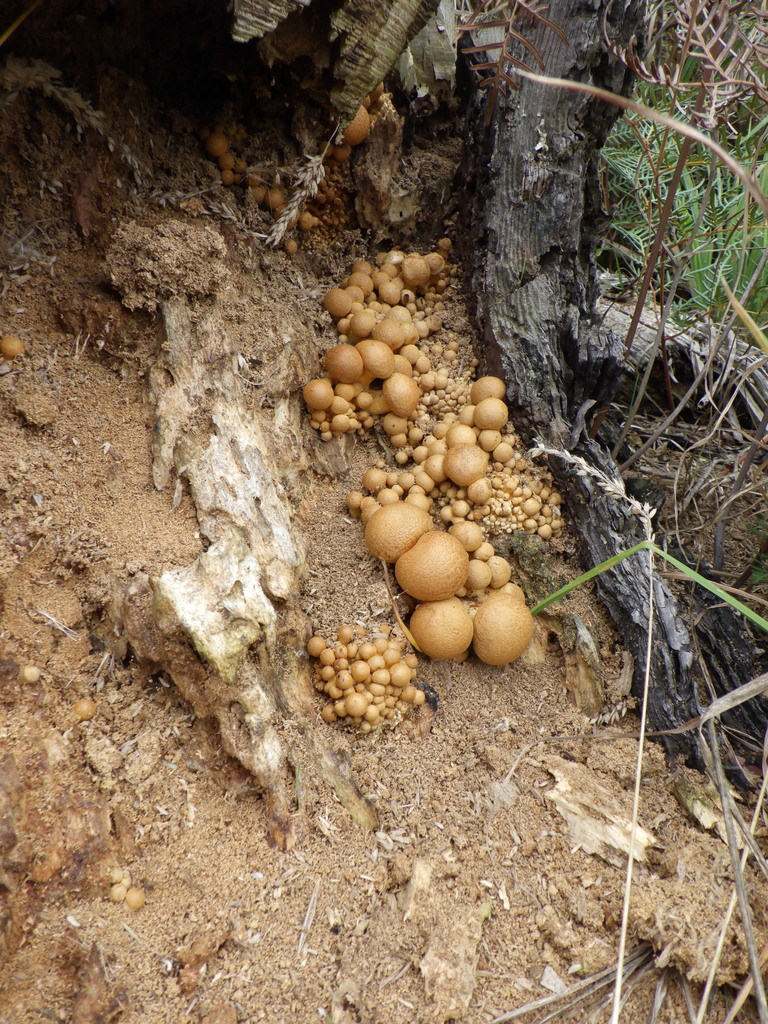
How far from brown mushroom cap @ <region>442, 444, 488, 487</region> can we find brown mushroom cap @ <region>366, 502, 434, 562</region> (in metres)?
0.26

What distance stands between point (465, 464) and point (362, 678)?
3.56 feet

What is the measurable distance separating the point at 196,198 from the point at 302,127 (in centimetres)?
66

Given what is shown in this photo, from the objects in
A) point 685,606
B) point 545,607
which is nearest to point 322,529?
point 545,607

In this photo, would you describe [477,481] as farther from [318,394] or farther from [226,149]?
[226,149]

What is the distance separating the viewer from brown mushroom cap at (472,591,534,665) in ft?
9.18

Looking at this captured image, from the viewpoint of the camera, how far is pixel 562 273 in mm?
3227

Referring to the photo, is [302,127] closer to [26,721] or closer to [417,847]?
[26,721]

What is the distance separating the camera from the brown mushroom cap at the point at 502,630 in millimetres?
2797

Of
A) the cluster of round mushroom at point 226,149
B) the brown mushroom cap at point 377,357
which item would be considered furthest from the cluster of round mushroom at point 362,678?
the cluster of round mushroom at point 226,149

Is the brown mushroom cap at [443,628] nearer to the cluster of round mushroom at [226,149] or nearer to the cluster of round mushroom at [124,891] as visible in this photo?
the cluster of round mushroom at [124,891]

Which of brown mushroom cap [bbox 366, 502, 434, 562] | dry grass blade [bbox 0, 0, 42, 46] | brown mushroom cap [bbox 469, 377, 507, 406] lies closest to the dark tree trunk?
brown mushroom cap [bbox 469, 377, 507, 406]

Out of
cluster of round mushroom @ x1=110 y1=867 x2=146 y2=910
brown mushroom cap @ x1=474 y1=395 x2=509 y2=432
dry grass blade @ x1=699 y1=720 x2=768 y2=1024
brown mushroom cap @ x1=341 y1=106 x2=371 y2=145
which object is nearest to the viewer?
dry grass blade @ x1=699 y1=720 x2=768 y2=1024

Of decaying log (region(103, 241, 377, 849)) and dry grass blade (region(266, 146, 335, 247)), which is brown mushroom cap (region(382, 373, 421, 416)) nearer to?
decaying log (region(103, 241, 377, 849))

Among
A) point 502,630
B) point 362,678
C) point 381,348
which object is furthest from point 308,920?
point 381,348
